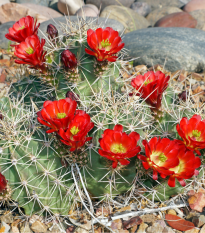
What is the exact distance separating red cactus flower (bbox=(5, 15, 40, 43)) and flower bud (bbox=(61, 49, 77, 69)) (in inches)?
13.7

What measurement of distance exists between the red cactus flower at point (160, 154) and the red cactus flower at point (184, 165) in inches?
2.9

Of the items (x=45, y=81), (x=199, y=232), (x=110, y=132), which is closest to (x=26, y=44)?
(x=45, y=81)

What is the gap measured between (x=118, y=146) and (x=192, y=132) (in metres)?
0.50

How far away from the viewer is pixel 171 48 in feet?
12.5

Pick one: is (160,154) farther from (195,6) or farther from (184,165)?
(195,6)

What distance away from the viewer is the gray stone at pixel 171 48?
12.4 ft

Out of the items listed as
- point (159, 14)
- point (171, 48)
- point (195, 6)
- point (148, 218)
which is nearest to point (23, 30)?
point (148, 218)

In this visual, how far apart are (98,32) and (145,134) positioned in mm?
810

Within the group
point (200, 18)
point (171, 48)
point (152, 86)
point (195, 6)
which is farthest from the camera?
point (195, 6)

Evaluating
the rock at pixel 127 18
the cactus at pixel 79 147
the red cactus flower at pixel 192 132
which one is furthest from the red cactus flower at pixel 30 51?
the rock at pixel 127 18

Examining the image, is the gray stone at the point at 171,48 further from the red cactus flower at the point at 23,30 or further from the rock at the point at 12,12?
the rock at the point at 12,12

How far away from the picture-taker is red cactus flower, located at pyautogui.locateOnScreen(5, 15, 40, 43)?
1815 millimetres

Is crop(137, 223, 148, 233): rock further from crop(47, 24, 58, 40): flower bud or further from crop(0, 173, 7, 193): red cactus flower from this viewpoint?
crop(47, 24, 58, 40): flower bud

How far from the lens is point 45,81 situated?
6.52 ft
